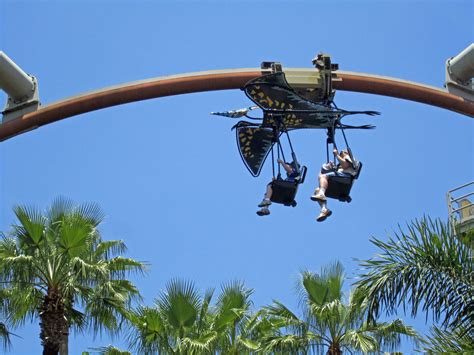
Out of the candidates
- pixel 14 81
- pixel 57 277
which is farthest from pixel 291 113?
pixel 57 277

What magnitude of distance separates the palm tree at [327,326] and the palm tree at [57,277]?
303cm

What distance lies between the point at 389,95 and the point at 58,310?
11.3 meters

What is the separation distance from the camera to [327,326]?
22969 millimetres

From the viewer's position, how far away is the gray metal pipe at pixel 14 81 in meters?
11.2

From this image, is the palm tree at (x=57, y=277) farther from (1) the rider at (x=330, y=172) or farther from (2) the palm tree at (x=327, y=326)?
(1) the rider at (x=330, y=172)

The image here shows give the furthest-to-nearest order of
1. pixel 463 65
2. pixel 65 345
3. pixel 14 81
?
pixel 65 345 < pixel 463 65 < pixel 14 81

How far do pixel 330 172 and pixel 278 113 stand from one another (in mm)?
898

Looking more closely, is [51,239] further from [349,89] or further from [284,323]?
[349,89]

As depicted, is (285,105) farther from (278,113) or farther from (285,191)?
(285,191)

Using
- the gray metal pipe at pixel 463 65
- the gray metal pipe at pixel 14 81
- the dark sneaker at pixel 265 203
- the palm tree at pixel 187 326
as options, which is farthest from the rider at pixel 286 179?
the palm tree at pixel 187 326

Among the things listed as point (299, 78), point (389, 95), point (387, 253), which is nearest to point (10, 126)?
point (299, 78)

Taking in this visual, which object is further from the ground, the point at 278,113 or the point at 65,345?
the point at 65,345

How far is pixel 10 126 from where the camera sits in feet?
38.4

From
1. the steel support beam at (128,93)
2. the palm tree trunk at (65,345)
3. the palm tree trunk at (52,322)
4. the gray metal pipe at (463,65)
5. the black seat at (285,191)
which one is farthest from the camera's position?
the palm tree trunk at (65,345)
